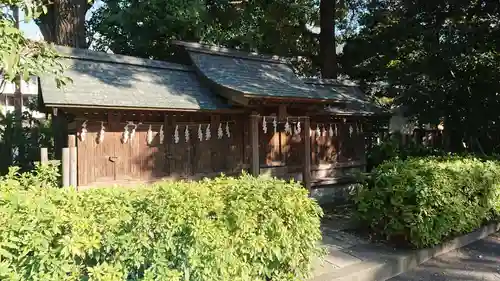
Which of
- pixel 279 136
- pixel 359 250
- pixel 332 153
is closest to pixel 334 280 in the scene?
pixel 359 250

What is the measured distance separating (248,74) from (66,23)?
514 centimetres

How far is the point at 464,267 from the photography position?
18.9 feet

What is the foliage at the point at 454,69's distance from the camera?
1074cm

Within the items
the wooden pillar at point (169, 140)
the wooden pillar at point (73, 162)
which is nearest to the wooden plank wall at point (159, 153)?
the wooden pillar at point (169, 140)

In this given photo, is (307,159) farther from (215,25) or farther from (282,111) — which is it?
(215,25)

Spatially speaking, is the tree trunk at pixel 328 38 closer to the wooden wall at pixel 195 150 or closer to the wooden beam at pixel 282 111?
the wooden wall at pixel 195 150

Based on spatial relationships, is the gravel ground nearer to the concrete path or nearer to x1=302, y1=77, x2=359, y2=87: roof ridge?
the concrete path

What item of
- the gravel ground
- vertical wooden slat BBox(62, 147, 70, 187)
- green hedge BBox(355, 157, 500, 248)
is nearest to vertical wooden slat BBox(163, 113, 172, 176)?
vertical wooden slat BBox(62, 147, 70, 187)

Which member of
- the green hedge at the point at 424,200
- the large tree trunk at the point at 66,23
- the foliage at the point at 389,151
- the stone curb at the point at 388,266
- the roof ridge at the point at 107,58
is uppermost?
the large tree trunk at the point at 66,23

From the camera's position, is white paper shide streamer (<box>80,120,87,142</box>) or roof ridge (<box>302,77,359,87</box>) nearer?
white paper shide streamer (<box>80,120,87,142</box>)

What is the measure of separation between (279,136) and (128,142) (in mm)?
3968

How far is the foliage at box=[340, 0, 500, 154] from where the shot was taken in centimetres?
1074

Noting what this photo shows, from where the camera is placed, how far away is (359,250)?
240 inches

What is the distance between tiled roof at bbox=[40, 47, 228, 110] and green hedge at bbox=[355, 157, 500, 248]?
3738mm
